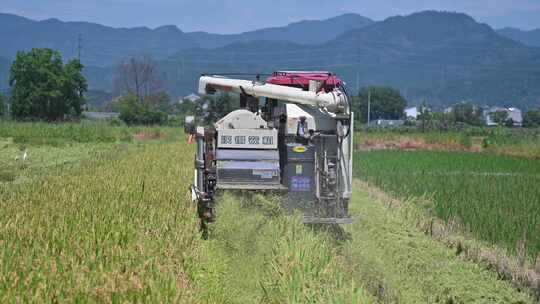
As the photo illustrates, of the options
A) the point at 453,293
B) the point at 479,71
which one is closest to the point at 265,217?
the point at 453,293

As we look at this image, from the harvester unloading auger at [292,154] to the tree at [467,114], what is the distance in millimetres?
59146

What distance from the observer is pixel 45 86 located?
214 ft

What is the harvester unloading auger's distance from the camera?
1059 centimetres

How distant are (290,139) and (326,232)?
4.68 ft

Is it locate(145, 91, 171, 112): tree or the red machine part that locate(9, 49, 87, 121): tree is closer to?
locate(145, 91, 171, 112): tree

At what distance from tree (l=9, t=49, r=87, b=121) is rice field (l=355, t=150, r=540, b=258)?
40448mm

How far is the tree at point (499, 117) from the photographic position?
198 ft

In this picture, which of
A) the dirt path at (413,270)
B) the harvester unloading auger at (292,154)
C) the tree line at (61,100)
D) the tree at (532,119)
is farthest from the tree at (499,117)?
the harvester unloading auger at (292,154)

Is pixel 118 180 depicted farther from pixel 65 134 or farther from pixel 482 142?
pixel 482 142

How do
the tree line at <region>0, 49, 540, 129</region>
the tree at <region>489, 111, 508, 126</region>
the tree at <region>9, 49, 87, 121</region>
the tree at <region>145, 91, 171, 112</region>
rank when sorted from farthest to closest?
the tree at <region>145, 91, 171, 112</region> → the tree at <region>9, 49, 87, 121</region> → the tree line at <region>0, 49, 540, 129</region> → the tree at <region>489, 111, 508, 126</region>

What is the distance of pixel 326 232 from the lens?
1080 centimetres

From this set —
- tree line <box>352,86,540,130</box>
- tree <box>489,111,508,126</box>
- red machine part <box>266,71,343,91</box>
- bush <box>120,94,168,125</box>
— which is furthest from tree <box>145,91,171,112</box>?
→ red machine part <box>266,71,343,91</box>

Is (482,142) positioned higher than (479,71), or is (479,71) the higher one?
(479,71)

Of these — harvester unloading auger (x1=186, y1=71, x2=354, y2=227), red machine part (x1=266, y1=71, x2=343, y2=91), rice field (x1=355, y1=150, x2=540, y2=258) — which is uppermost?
red machine part (x1=266, y1=71, x2=343, y2=91)
